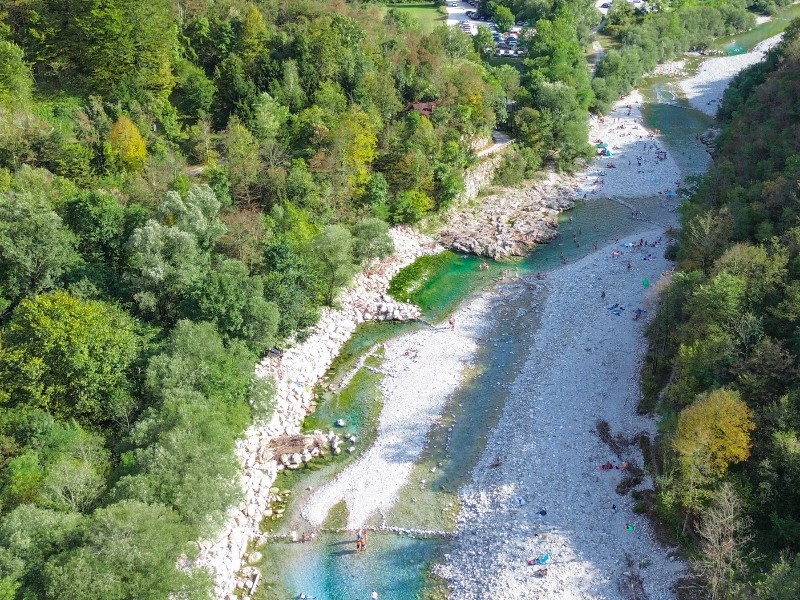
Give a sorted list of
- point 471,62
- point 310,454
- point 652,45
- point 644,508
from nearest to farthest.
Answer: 1. point 644,508
2. point 310,454
3. point 471,62
4. point 652,45

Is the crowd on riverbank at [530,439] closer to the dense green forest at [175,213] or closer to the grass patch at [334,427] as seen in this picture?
the grass patch at [334,427]

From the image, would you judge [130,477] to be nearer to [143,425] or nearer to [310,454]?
[143,425]

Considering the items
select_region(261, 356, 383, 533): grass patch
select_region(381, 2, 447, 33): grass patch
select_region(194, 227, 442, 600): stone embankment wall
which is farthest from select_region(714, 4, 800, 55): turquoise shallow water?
select_region(261, 356, 383, 533): grass patch

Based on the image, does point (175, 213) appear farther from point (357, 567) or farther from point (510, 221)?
point (510, 221)

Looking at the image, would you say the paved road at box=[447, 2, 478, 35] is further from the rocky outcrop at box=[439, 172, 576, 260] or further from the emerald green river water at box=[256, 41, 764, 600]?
the emerald green river water at box=[256, 41, 764, 600]

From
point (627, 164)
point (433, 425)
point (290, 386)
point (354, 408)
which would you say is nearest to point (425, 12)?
point (627, 164)

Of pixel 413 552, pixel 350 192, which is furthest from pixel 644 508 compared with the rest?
pixel 350 192

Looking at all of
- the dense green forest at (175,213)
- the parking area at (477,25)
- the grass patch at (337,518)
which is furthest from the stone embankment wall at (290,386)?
the parking area at (477,25)
